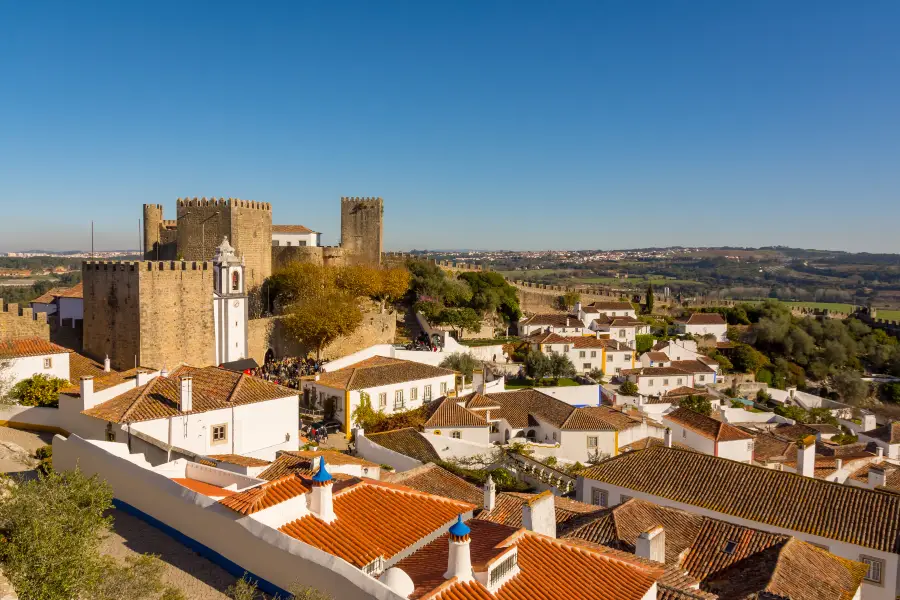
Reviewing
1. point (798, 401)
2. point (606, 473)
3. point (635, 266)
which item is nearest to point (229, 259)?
point (606, 473)

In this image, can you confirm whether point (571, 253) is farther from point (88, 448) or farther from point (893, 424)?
point (88, 448)

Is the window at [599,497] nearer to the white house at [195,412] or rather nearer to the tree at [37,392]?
the white house at [195,412]

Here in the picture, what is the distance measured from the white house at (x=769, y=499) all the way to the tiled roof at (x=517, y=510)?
1844 millimetres

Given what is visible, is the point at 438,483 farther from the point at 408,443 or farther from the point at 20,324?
the point at 20,324

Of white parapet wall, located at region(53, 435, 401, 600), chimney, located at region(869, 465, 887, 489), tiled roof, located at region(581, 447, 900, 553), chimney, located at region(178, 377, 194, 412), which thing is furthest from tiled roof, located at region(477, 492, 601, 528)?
chimney, located at region(869, 465, 887, 489)

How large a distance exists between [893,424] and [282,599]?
28840mm

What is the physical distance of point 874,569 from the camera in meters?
10.9

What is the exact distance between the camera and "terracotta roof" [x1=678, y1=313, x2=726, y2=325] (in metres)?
46.7

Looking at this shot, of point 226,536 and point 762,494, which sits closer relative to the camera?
point 226,536

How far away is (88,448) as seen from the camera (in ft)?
28.2

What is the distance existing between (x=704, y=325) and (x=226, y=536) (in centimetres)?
4462

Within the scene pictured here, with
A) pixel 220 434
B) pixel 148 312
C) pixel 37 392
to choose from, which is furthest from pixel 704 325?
pixel 37 392

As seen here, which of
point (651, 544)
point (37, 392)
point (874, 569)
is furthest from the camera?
point (37, 392)

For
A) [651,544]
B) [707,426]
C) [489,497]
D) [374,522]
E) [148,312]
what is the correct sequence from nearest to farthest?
[374,522] → [651,544] → [489,497] → [148,312] → [707,426]
